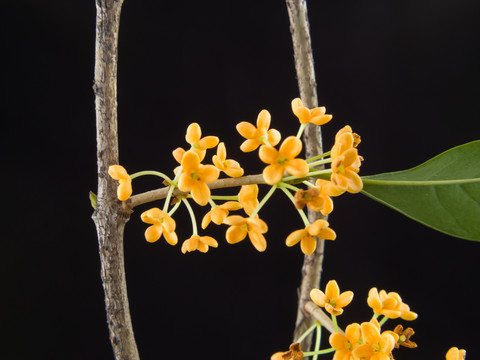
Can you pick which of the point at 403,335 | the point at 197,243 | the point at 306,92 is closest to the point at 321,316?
the point at 403,335

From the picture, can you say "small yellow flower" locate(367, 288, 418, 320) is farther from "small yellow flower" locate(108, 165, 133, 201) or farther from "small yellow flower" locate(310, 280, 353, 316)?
"small yellow flower" locate(108, 165, 133, 201)

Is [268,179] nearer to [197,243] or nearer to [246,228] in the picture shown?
[246,228]

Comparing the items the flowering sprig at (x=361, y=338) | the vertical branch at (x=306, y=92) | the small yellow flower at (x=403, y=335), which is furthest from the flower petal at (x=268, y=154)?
the vertical branch at (x=306, y=92)

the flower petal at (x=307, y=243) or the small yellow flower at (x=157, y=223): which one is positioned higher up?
the small yellow flower at (x=157, y=223)

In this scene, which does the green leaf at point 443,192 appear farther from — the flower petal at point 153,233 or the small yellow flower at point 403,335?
the flower petal at point 153,233

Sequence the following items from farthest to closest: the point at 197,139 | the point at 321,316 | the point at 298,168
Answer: the point at 321,316, the point at 197,139, the point at 298,168
